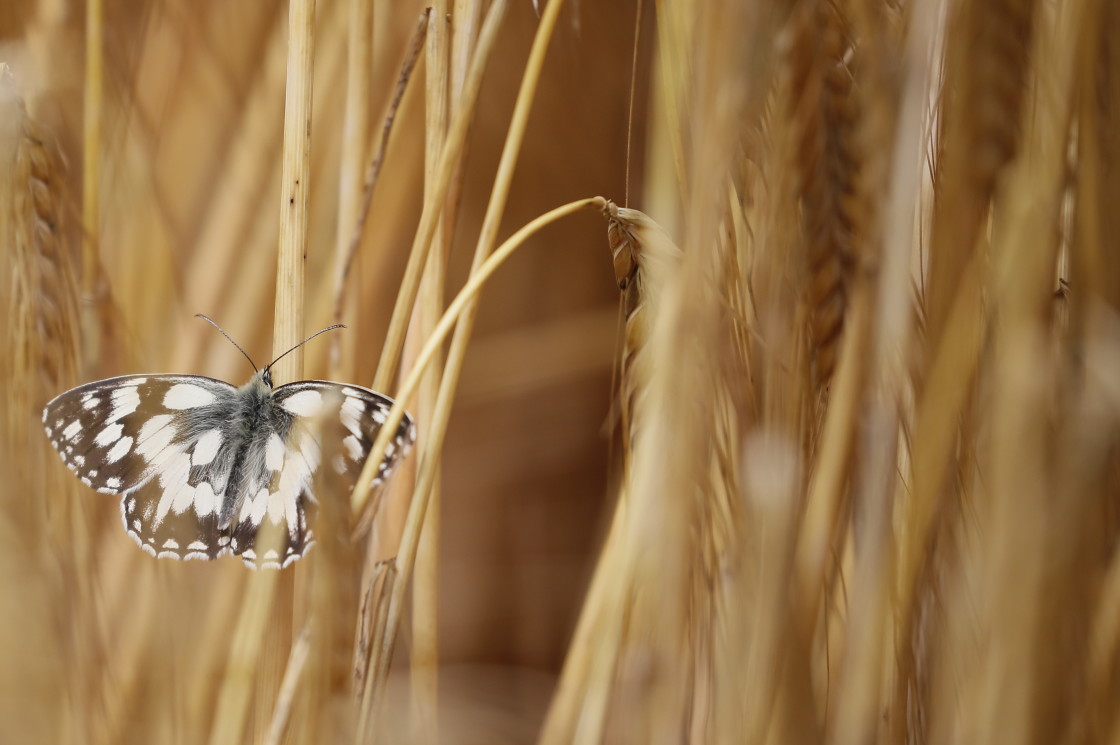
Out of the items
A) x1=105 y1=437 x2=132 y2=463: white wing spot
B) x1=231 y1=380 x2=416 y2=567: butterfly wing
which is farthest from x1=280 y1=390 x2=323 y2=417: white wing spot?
x1=105 y1=437 x2=132 y2=463: white wing spot

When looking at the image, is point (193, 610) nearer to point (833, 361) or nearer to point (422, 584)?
point (422, 584)

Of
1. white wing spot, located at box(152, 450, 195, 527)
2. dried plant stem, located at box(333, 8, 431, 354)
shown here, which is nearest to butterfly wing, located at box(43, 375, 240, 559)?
white wing spot, located at box(152, 450, 195, 527)

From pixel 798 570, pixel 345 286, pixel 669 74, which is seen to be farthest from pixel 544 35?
pixel 798 570

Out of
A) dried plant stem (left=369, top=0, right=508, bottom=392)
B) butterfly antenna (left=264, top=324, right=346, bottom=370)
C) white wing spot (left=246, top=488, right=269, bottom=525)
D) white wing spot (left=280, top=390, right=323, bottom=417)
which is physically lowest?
white wing spot (left=246, top=488, right=269, bottom=525)

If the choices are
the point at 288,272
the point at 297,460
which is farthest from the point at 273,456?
the point at 288,272

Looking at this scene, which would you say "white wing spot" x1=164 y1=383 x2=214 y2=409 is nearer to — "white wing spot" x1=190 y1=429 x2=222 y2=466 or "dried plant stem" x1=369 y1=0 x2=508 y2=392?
"white wing spot" x1=190 y1=429 x2=222 y2=466

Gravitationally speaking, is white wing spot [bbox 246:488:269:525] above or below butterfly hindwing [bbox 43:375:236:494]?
below

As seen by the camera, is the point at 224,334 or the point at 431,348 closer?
the point at 431,348

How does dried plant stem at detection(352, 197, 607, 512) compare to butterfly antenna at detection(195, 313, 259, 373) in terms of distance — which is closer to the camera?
dried plant stem at detection(352, 197, 607, 512)

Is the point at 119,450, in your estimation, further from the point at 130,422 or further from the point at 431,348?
the point at 431,348
